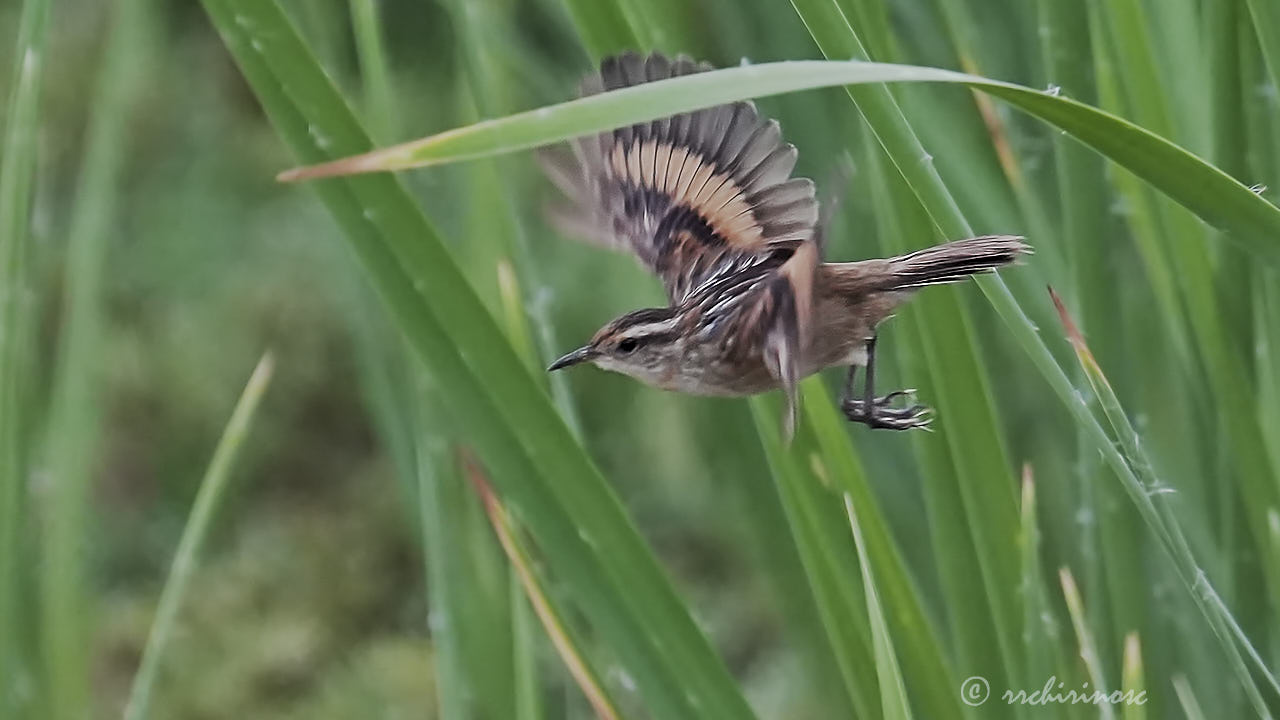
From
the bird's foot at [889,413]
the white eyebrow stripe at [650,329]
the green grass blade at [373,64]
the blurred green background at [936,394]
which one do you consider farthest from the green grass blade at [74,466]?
the bird's foot at [889,413]

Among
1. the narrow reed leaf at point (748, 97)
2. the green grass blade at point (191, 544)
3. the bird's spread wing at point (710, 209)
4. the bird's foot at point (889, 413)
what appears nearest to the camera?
the narrow reed leaf at point (748, 97)

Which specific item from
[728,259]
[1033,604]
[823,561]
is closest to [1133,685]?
[1033,604]

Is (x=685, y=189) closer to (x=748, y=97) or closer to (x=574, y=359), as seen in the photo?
(x=574, y=359)

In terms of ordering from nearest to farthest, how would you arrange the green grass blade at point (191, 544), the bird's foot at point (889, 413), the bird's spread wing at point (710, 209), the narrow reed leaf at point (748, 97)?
the narrow reed leaf at point (748, 97) < the bird's spread wing at point (710, 209) < the bird's foot at point (889, 413) < the green grass blade at point (191, 544)

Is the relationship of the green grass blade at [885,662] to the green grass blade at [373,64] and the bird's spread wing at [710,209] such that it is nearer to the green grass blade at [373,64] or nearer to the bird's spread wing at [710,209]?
the bird's spread wing at [710,209]

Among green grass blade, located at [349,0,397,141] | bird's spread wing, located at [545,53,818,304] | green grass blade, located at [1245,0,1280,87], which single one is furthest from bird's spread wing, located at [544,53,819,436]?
green grass blade, located at [1245,0,1280,87]

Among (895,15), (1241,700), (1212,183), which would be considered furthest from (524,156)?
(1212,183)

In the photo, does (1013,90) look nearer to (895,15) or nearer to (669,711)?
(669,711)
